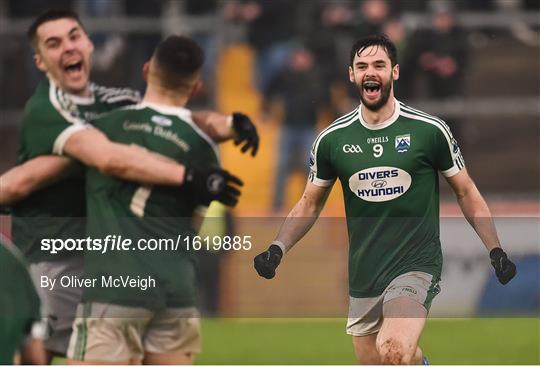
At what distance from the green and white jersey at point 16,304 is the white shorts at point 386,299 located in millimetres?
2479

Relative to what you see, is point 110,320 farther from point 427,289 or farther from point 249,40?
point 249,40

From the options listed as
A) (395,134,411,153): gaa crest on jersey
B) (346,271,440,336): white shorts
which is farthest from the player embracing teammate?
(346,271,440,336): white shorts

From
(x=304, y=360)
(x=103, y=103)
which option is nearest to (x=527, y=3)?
(x=304, y=360)

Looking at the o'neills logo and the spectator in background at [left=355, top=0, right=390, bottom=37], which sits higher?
the spectator in background at [left=355, top=0, right=390, bottom=37]

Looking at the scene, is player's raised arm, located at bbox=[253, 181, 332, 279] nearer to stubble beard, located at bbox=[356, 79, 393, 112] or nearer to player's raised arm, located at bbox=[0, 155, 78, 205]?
stubble beard, located at bbox=[356, 79, 393, 112]

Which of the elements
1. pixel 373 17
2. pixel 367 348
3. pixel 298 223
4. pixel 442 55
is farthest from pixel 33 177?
pixel 442 55

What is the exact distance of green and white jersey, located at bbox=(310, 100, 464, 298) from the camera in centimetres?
745

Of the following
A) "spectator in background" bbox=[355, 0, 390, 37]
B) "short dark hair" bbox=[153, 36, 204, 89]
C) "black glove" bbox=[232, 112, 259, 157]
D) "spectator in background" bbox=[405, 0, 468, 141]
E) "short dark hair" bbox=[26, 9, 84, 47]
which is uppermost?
"spectator in background" bbox=[355, 0, 390, 37]

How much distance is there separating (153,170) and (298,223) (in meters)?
0.81

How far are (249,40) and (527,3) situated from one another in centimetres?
312

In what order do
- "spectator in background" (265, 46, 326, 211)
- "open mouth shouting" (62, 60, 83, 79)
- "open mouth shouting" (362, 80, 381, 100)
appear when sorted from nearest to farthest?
1. "open mouth shouting" (362, 80, 381, 100)
2. "open mouth shouting" (62, 60, 83, 79)
3. "spectator in background" (265, 46, 326, 211)

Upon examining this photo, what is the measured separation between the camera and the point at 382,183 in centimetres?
744

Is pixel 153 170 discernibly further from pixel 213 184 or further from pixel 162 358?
pixel 162 358

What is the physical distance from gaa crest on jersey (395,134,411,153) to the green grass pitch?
234 inches
